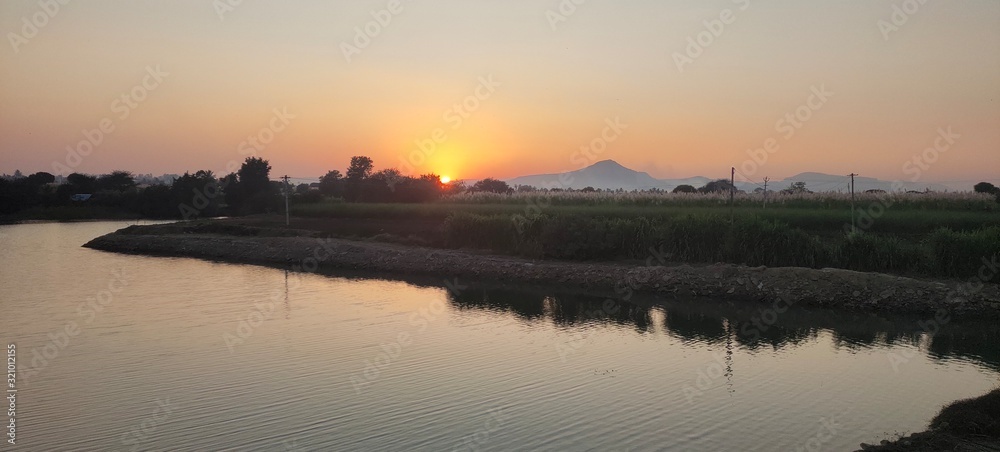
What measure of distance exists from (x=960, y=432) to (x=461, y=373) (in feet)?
18.4

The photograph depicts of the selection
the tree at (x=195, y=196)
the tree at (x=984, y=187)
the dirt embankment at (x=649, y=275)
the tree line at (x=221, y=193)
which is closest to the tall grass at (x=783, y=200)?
the tree line at (x=221, y=193)

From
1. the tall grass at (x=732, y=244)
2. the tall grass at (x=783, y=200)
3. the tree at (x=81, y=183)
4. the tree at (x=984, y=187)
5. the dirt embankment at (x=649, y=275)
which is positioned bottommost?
the dirt embankment at (x=649, y=275)

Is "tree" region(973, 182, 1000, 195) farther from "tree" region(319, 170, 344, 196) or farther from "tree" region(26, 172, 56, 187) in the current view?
"tree" region(26, 172, 56, 187)

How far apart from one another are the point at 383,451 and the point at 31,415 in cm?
395

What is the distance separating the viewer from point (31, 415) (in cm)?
738

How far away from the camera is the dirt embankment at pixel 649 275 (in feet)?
50.9

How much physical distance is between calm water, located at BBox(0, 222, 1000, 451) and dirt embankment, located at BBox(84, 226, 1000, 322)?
3.89 feet

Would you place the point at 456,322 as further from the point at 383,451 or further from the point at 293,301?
the point at 383,451

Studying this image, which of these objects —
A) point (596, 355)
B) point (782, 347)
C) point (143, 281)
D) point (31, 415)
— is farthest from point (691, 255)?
point (31, 415)

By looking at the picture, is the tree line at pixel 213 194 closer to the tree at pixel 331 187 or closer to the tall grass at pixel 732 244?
the tree at pixel 331 187

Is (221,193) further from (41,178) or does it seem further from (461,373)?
(461,373)

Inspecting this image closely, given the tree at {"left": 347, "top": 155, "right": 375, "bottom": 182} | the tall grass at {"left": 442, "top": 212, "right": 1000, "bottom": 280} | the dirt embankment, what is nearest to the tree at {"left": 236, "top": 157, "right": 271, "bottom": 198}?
the tree at {"left": 347, "top": 155, "right": 375, "bottom": 182}

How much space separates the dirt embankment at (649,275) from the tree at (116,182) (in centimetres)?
4654

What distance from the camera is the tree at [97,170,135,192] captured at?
69.9 metres
